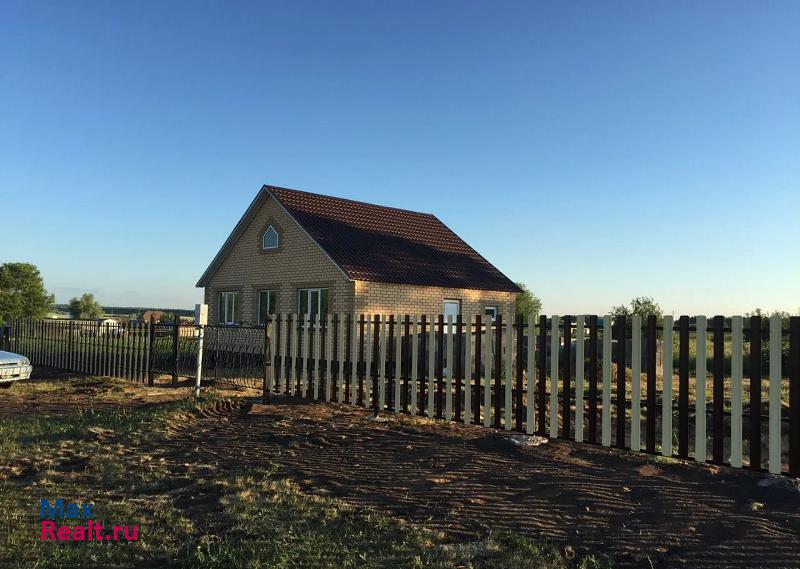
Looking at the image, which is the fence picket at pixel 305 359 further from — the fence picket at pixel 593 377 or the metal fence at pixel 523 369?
the fence picket at pixel 593 377

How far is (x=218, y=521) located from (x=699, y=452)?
4.71 metres

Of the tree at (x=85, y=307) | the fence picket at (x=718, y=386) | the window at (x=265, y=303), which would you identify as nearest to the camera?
the fence picket at (x=718, y=386)

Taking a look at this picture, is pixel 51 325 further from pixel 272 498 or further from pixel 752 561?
pixel 752 561

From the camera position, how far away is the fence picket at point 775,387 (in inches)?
219

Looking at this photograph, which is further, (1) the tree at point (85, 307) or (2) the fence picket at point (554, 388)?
(1) the tree at point (85, 307)

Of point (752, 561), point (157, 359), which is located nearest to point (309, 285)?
point (157, 359)

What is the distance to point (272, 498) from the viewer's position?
5.31m

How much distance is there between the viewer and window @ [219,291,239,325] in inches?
856

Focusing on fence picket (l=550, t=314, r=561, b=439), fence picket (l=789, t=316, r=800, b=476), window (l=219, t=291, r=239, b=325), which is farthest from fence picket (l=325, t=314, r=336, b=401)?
window (l=219, t=291, r=239, b=325)

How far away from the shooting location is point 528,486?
5738mm

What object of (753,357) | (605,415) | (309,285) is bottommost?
(605,415)

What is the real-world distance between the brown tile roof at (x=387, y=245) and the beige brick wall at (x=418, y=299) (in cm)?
29

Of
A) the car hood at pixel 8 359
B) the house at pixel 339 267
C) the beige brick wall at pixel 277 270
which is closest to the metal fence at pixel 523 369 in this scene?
the car hood at pixel 8 359

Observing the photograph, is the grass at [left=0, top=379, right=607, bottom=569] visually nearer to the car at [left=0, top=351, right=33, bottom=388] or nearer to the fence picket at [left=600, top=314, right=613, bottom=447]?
the fence picket at [left=600, top=314, right=613, bottom=447]
